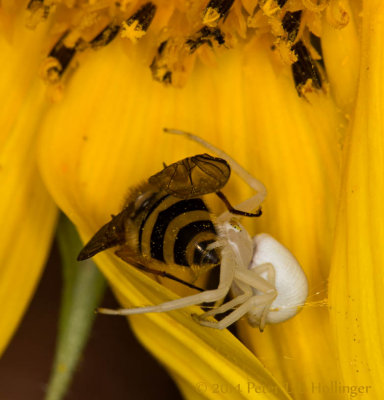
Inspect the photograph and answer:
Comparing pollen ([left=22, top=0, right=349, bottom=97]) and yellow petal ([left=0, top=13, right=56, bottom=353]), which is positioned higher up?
pollen ([left=22, top=0, right=349, bottom=97])

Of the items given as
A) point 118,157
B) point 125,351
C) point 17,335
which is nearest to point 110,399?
point 125,351

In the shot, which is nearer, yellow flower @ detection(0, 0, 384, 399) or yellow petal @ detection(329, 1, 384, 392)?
yellow petal @ detection(329, 1, 384, 392)

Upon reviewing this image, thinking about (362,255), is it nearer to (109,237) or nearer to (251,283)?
(251,283)

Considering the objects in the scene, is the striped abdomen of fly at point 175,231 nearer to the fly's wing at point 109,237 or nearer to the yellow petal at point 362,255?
the fly's wing at point 109,237

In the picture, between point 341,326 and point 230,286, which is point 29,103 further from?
point 341,326

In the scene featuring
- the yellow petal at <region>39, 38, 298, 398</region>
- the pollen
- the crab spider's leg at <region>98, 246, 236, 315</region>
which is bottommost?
the crab spider's leg at <region>98, 246, 236, 315</region>

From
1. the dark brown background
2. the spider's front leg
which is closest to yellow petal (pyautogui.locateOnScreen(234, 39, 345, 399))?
the spider's front leg

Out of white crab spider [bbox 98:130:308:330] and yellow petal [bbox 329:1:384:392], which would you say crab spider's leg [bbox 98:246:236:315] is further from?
yellow petal [bbox 329:1:384:392]
